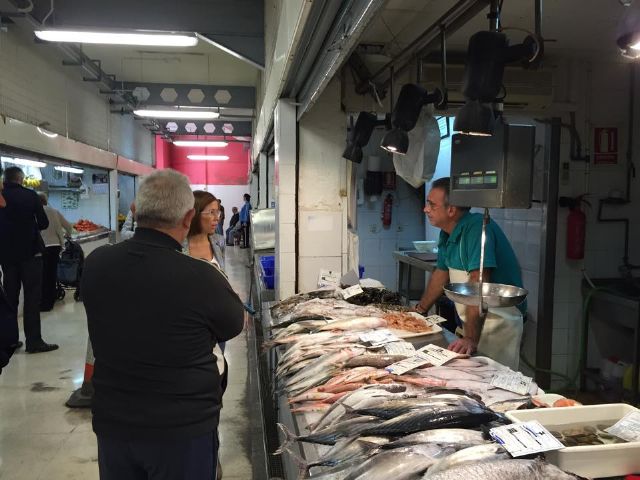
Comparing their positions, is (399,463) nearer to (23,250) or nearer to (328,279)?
(328,279)

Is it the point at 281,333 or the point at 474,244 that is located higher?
the point at 474,244

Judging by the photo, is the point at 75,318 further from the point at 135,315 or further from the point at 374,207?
the point at 135,315

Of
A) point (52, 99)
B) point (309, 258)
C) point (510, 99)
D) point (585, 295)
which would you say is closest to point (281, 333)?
point (309, 258)

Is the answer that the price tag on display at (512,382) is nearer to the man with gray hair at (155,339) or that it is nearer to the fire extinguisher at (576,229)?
the man with gray hair at (155,339)

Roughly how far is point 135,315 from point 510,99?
4.00 m

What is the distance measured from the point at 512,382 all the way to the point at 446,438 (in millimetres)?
832

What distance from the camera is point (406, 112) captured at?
3.36 meters

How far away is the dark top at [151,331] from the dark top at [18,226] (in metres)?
4.79

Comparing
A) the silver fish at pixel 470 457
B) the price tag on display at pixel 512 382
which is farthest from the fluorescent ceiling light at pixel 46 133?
the silver fish at pixel 470 457

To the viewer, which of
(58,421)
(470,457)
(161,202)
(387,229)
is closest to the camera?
(470,457)

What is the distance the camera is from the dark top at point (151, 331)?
184 centimetres

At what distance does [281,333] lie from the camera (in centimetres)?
311

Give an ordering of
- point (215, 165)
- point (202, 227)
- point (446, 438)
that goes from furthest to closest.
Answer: point (215, 165) < point (202, 227) < point (446, 438)

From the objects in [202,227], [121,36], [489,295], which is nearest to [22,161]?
[121,36]
